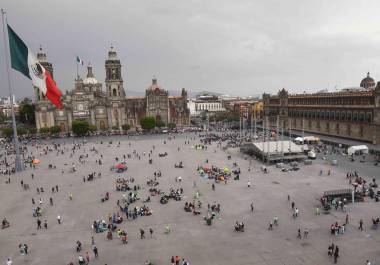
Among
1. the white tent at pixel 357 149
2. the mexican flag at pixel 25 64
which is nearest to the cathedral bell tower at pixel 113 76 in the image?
the mexican flag at pixel 25 64

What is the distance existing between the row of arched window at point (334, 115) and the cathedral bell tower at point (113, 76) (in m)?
53.6

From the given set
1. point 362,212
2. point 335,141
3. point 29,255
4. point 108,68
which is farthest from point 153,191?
point 108,68

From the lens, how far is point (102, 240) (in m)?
24.7

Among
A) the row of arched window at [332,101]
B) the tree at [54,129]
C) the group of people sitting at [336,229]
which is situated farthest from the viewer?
the tree at [54,129]

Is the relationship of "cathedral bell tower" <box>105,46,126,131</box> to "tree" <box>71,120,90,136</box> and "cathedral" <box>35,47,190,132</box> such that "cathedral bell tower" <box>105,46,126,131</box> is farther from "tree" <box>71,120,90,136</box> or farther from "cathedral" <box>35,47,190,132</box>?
"tree" <box>71,120,90,136</box>

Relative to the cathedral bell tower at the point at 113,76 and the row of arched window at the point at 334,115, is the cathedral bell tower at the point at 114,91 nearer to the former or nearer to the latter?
the cathedral bell tower at the point at 113,76

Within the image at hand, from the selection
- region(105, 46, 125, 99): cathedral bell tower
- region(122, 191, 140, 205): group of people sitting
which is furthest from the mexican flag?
region(105, 46, 125, 99): cathedral bell tower

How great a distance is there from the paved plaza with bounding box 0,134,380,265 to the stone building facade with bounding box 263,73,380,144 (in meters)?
24.1

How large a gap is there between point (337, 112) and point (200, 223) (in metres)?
58.3

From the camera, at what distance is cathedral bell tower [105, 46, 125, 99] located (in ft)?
362

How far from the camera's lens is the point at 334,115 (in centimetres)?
7644

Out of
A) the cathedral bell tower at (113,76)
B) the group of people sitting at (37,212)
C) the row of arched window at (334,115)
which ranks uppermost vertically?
the cathedral bell tower at (113,76)

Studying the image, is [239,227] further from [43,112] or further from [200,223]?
[43,112]

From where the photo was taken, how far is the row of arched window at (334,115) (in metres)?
66.4
